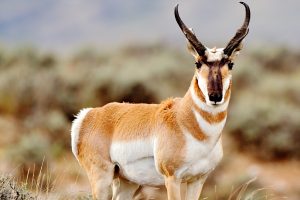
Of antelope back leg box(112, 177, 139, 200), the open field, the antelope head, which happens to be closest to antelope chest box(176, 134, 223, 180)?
the antelope head

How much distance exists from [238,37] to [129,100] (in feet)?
58.4

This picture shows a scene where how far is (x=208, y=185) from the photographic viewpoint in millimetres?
20250

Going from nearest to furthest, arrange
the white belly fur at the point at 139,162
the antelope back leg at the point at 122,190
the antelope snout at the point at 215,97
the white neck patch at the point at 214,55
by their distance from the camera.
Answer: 1. the antelope snout at the point at 215,97
2. the white neck patch at the point at 214,55
3. the white belly fur at the point at 139,162
4. the antelope back leg at the point at 122,190

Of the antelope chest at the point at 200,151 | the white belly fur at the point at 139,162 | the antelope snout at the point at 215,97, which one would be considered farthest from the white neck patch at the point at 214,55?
the white belly fur at the point at 139,162

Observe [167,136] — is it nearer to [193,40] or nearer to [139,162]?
[139,162]

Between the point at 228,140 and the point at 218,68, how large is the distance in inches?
689

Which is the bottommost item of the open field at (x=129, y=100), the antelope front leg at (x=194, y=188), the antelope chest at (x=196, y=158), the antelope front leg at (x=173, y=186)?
the open field at (x=129, y=100)

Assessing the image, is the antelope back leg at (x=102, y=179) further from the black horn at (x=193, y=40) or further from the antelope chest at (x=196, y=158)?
the black horn at (x=193, y=40)

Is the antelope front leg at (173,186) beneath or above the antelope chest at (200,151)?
beneath

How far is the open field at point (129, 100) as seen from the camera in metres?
20.4

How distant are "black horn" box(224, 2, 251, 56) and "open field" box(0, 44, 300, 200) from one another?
9.24 metres

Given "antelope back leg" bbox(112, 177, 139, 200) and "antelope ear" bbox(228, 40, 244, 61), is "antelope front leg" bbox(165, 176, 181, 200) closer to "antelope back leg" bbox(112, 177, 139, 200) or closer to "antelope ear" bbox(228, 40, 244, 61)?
"antelope back leg" bbox(112, 177, 139, 200)

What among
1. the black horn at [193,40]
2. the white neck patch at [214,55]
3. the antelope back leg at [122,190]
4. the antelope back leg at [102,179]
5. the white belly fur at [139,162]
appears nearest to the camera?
the white neck patch at [214,55]

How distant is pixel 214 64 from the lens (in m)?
7.45
